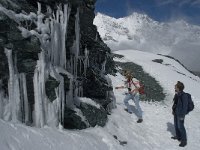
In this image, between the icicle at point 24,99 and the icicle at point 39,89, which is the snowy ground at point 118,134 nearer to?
the icicle at point 39,89

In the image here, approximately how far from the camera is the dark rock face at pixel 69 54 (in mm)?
11211

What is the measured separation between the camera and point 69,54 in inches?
587

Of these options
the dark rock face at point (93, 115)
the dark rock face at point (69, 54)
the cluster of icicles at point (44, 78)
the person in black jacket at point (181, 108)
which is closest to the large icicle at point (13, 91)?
the cluster of icicles at point (44, 78)

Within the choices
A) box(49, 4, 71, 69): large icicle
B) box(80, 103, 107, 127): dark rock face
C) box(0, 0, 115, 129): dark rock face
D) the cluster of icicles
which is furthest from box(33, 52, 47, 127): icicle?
box(80, 103, 107, 127): dark rock face

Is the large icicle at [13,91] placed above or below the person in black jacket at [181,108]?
above

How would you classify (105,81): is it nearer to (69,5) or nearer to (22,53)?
(69,5)

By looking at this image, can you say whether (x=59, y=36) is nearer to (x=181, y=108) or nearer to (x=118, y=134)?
(x=118, y=134)

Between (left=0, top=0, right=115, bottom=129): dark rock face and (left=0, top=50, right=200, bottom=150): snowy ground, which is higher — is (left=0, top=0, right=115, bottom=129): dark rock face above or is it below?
above

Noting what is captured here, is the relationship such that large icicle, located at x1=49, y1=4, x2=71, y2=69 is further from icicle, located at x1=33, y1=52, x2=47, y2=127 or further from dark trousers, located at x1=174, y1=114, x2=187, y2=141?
dark trousers, located at x1=174, y1=114, x2=187, y2=141

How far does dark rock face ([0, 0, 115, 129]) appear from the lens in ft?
36.8

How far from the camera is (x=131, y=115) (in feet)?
63.5

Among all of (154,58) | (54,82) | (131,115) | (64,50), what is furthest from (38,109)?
(154,58)

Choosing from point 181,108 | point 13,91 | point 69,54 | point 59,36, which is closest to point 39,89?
point 13,91

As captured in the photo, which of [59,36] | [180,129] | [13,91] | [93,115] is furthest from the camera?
[180,129]
